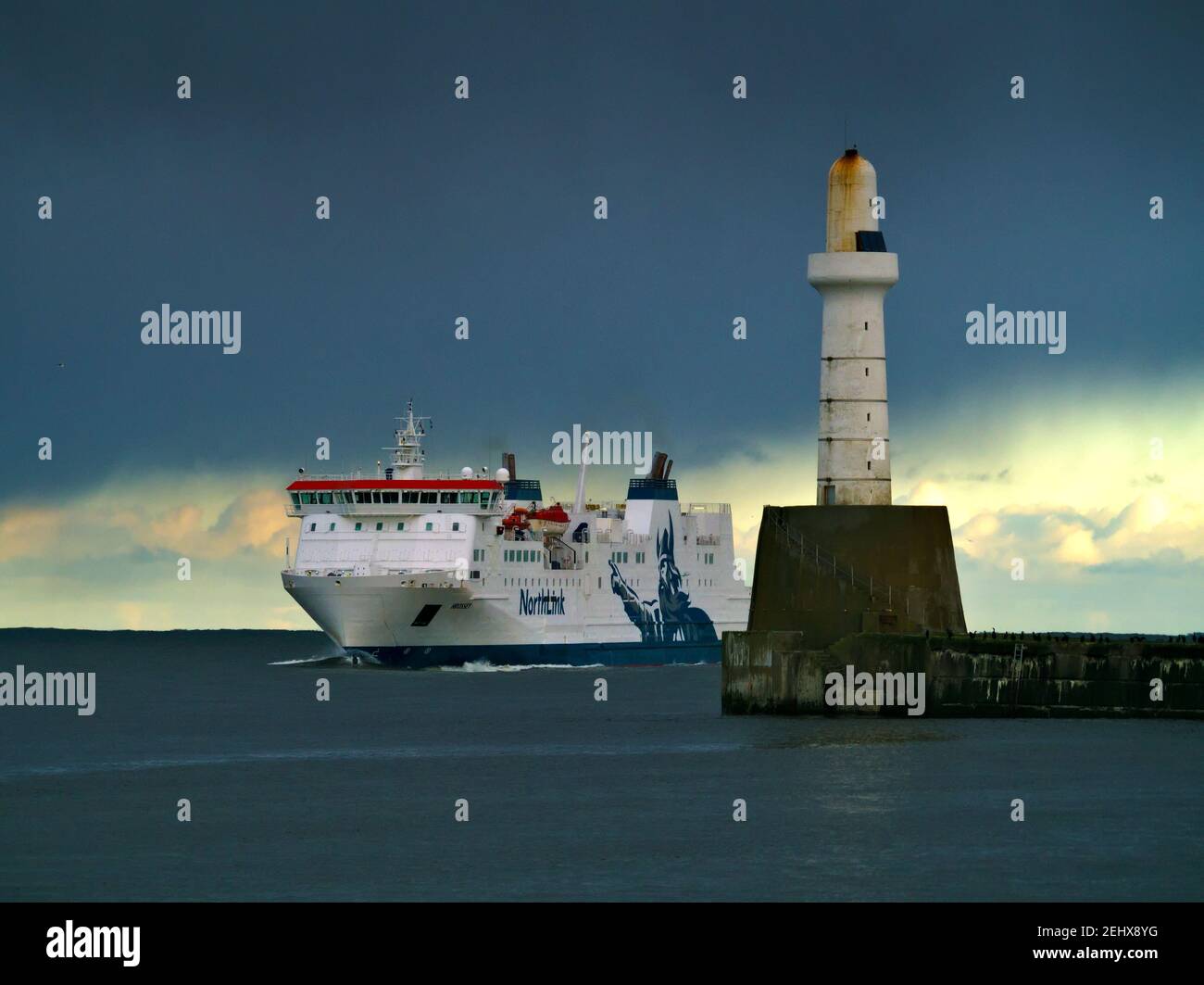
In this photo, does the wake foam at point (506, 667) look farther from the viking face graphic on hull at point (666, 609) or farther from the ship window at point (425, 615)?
the ship window at point (425, 615)

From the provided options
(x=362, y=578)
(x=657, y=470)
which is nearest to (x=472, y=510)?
(x=362, y=578)

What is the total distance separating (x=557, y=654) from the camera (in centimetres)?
8806

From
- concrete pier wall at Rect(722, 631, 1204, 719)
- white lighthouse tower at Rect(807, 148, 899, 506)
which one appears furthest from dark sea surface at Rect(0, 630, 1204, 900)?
white lighthouse tower at Rect(807, 148, 899, 506)

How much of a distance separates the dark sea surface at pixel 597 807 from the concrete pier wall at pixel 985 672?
2.37 feet

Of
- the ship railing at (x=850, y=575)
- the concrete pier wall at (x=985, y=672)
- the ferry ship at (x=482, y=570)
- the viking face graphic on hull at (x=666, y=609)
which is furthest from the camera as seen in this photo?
the viking face graphic on hull at (x=666, y=609)

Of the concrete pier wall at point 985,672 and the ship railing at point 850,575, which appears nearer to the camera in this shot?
the concrete pier wall at point 985,672

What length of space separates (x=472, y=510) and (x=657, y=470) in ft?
54.9

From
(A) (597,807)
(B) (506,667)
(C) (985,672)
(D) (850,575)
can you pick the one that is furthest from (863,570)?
(B) (506,667)

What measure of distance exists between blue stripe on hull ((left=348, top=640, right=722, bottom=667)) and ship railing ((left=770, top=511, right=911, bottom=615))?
96.8 ft

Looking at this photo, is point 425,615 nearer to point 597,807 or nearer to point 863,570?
point 863,570

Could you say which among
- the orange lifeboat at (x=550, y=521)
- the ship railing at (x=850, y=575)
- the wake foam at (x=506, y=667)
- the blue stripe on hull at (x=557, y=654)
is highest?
the orange lifeboat at (x=550, y=521)

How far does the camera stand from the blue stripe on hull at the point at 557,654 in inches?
3255

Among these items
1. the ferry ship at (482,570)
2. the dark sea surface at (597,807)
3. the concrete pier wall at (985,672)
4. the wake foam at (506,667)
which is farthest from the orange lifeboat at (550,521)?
the concrete pier wall at (985,672)

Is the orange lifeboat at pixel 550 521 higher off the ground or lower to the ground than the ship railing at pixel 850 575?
higher
